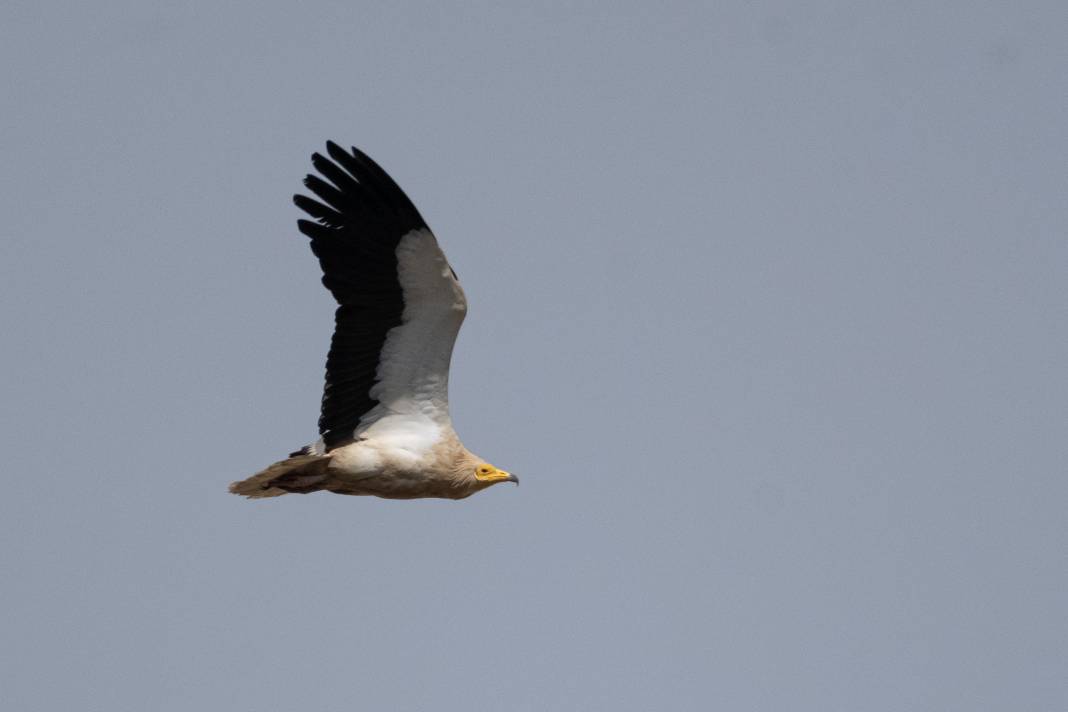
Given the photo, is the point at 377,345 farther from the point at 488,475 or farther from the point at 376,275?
the point at 488,475

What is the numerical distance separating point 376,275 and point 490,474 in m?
2.13


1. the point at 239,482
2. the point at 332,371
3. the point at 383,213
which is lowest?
the point at 239,482

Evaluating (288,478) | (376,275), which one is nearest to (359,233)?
(376,275)

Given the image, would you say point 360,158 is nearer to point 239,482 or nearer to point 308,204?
point 308,204

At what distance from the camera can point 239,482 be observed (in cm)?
1728

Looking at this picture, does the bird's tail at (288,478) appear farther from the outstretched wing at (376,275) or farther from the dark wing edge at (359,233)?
the dark wing edge at (359,233)

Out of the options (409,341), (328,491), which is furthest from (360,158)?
(328,491)

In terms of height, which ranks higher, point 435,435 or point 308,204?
point 308,204

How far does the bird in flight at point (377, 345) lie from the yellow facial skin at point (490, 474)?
17 cm

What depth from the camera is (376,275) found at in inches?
689

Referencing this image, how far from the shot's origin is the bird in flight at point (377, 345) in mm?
17422

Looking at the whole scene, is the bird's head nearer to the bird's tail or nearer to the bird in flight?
the bird in flight

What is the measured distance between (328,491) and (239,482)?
882 mm

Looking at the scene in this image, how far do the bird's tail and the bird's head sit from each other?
56.1 inches
